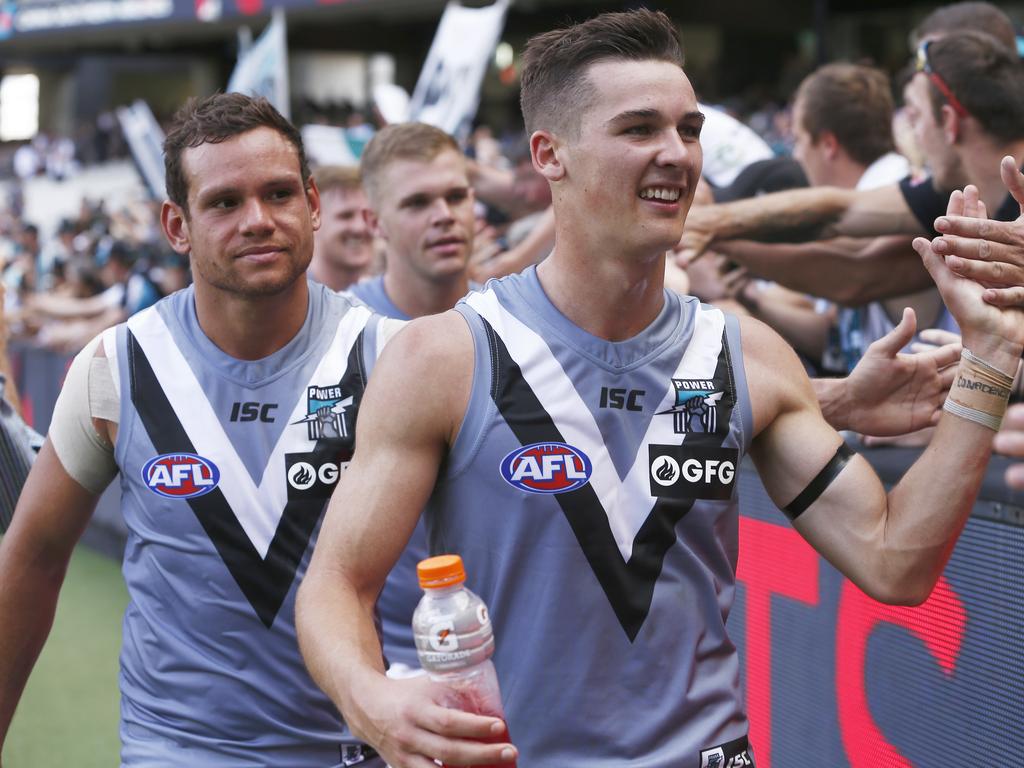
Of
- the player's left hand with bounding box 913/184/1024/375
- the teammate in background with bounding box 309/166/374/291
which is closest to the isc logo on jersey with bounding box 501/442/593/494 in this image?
the player's left hand with bounding box 913/184/1024/375

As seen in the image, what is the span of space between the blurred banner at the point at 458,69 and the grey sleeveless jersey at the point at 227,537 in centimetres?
519

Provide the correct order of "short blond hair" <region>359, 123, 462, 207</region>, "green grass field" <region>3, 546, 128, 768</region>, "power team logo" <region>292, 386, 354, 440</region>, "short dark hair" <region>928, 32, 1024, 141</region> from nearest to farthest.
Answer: "power team logo" <region>292, 386, 354, 440</region>, "short dark hair" <region>928, 32, 1024, 141</region>, "short blond hair" <region>359, 123, 462, 207</region>, "green grass field" <region>3, 546, 128, 768</region>

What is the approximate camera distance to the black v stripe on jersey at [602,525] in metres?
2.43

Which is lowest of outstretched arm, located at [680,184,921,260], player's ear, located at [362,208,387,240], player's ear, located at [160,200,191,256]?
player's ear, located at [160,200,191,256]

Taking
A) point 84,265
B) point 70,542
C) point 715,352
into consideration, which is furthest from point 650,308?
point 84,265

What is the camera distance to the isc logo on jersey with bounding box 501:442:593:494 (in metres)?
2.42

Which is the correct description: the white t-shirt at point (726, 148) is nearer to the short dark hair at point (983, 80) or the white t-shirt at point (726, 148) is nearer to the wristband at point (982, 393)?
the short dark hair at point (983, 80)

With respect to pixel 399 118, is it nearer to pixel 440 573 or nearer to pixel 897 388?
pixel 897 388

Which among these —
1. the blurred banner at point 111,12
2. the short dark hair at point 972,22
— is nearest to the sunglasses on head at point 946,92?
the short dark hair at point 972,22

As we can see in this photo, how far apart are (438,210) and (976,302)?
118 inches

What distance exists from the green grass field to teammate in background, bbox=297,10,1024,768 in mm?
4130

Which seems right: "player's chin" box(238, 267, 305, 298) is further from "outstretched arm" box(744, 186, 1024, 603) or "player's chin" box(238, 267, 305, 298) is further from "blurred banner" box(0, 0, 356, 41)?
"blurred banner" box(0, 0, 356, 41)

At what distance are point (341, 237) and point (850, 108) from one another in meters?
2.54

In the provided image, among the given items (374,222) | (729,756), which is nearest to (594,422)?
(729,756)
